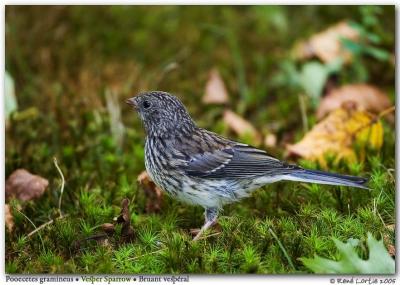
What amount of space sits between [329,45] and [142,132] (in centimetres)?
236

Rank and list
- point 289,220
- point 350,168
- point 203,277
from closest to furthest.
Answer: point 203,277 → point 289,220 → point 350,168

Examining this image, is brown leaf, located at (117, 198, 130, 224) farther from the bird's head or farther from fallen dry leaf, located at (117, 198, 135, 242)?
the bird's head

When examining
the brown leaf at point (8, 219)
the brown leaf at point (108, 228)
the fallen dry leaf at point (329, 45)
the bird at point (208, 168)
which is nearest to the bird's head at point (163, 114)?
the bird at point (208, 168)

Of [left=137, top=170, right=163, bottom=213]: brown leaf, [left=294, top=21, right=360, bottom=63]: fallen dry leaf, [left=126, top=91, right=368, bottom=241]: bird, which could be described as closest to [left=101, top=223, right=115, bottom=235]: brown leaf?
[left=126, top=91, right=368, bottom=241]: bird

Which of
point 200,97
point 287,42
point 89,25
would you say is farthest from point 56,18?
point 287,42

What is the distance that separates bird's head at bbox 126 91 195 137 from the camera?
206 inches

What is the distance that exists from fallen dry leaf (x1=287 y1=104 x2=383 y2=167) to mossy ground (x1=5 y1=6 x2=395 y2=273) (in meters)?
0.15

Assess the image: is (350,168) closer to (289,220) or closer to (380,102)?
(289,220)

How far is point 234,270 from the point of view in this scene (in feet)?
14.0

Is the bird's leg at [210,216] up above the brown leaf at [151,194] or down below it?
below

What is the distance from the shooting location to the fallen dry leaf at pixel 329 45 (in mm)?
7328

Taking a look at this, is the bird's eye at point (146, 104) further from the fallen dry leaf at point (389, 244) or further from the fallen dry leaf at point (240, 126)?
the fallen dry leaf at point (389, 244)

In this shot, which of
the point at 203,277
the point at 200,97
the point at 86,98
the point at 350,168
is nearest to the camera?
the point at 203,277

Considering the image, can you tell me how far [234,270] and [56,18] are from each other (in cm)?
432
